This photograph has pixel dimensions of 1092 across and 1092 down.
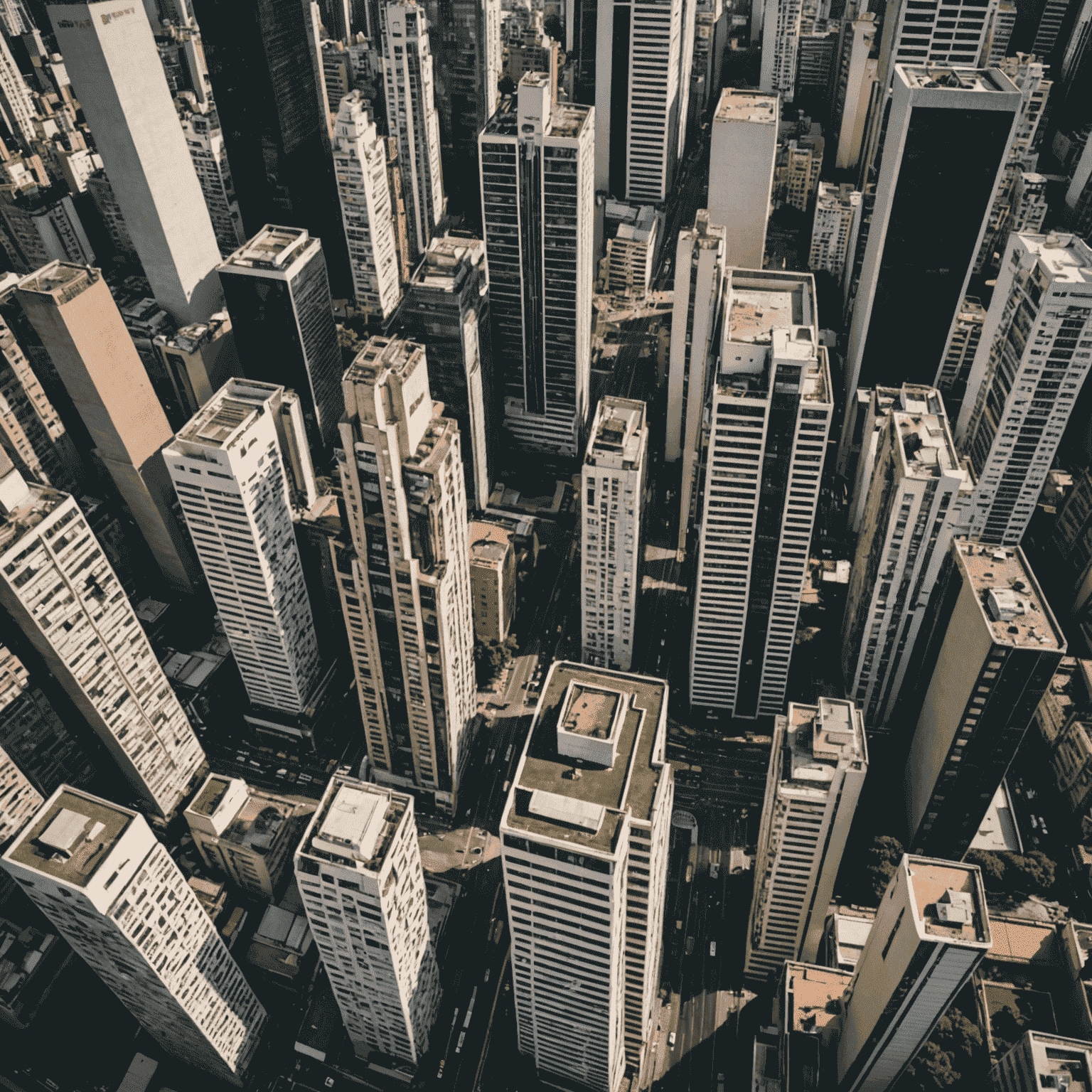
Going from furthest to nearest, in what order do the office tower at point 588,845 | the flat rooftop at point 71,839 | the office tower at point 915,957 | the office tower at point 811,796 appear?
the office tower at point 811,796 → the flat rooftop at point 71,839 → the office tower at point 588,845 → the office tower at point 915,957

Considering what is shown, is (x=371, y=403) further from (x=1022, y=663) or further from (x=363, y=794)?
(x=1022, y=663)

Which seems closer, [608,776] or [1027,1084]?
[608,776]

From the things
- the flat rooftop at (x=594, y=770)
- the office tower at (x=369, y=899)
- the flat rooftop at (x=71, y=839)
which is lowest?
the office tower at (x=369, y=899)

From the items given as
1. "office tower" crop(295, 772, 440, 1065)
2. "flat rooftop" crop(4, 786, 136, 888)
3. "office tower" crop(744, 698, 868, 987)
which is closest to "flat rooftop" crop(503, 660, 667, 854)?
"office tower" crop(295, 772, 440, 1065)

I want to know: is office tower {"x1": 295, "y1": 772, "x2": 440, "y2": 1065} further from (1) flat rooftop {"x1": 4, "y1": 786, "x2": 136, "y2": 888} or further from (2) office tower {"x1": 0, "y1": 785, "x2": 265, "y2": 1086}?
(1) flat rooftop {"x1": 4, "y1": 786, "x2": 136, "y2": 888}

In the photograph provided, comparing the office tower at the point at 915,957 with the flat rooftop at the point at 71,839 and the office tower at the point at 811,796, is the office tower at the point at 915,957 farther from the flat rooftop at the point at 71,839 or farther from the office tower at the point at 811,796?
the flat rooftop at the point at 71,839

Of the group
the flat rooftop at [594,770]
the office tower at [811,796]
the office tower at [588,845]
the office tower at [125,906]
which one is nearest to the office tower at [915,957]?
the office tower at [811,796]

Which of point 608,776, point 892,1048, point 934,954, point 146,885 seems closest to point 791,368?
point 608,776

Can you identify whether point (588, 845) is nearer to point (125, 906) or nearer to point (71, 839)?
point (125, 906)
